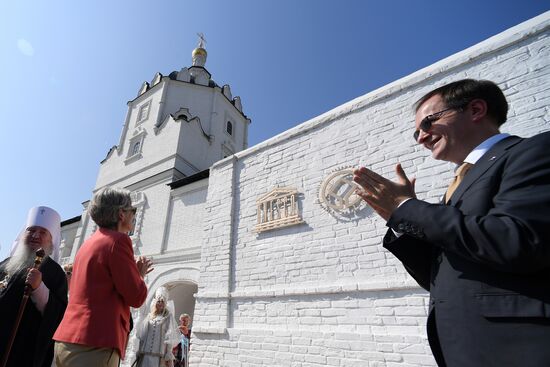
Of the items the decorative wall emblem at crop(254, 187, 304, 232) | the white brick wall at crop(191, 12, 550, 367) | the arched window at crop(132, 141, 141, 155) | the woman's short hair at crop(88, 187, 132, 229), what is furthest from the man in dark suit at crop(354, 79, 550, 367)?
the arched window at crop(132, 141, 141, 155)

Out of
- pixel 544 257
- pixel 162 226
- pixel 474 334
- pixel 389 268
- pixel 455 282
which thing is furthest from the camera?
pixel 162 226

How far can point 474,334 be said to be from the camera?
913 mm

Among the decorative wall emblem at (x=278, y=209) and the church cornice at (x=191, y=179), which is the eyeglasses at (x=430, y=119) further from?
the church cornice at (x=191, y=179)

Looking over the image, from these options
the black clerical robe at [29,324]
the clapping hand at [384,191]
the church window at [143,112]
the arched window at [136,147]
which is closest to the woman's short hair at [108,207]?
the black clerical robe at [29,324]

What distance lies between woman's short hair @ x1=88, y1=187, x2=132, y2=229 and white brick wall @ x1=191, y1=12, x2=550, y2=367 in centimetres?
331

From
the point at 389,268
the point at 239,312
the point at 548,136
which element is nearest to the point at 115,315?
the point at 548,136

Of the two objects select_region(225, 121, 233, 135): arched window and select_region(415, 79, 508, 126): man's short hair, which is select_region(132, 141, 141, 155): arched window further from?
select_region(415, 79, 508, 126): man's short hair

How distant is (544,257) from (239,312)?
5197 mm

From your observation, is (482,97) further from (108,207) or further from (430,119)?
(108,207)

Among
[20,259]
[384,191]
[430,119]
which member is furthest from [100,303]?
[430,119]

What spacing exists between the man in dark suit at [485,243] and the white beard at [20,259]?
306cm

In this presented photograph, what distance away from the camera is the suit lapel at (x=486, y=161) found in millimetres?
1063

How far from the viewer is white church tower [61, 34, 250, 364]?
966cm

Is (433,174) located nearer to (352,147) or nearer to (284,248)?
(352,147)
